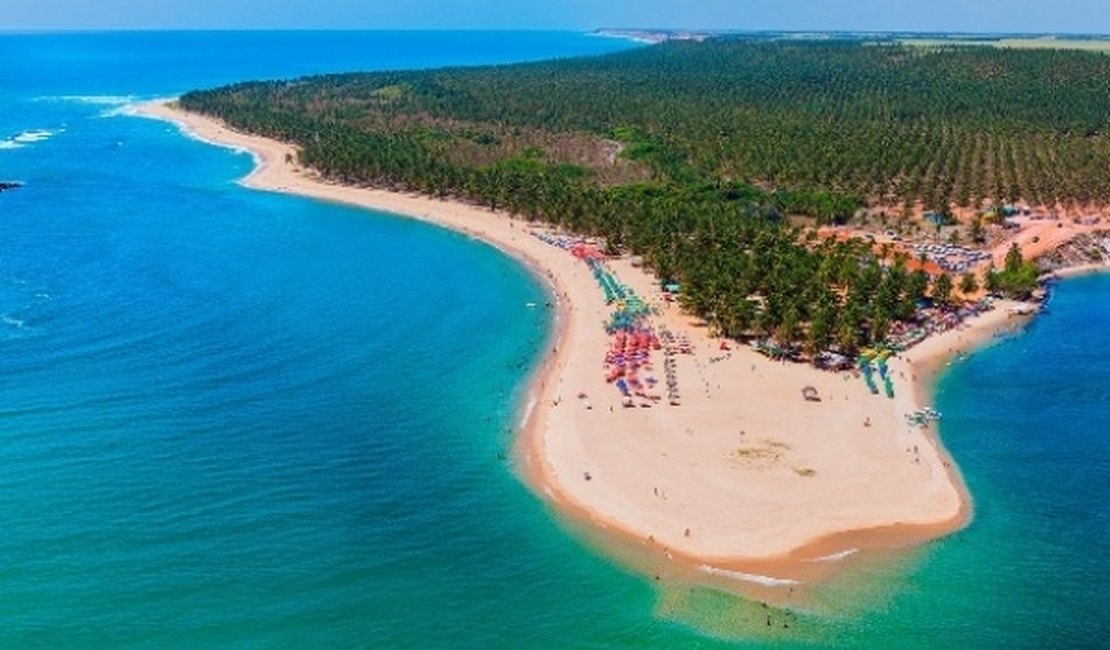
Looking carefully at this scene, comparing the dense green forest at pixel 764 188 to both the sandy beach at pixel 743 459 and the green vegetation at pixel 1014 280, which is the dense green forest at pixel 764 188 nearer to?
the green vegetation at pixel 1014 280

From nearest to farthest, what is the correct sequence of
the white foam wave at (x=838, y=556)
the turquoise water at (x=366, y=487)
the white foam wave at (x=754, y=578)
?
the turquoise water at (x=366, y=487), the white foam wave at (x=754, y=578), the white foam wave at (x=838, y=556)

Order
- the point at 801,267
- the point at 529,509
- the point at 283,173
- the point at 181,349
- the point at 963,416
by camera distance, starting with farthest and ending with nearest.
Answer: the point at 283,173 → the point at 801,267 → the point at 181,349 → the point at 963,416 → the point at 529,509

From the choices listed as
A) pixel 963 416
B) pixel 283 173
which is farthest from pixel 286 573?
pixel 283 173

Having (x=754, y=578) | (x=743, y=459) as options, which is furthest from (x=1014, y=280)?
(x=754, y=578)

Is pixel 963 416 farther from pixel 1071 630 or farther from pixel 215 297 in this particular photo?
pixel 215 297

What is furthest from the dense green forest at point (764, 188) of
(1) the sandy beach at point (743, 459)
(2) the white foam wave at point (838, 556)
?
(2) the white foam wave at point (838, 556)

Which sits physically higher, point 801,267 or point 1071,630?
point 801,267

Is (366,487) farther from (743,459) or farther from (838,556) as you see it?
(838,556)
